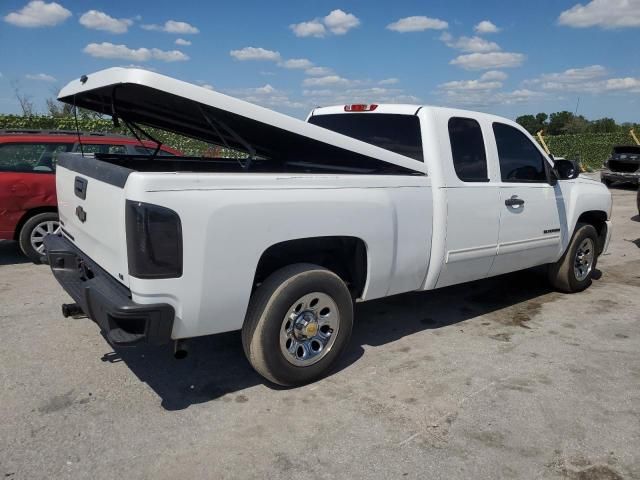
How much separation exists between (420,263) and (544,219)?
1803 millimetres

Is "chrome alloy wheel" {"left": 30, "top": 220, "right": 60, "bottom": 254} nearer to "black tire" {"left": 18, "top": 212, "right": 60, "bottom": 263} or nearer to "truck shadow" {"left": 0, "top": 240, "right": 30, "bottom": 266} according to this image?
"black tire" {"left": 18, "top": 212, "right": 60, "bottom": 263}

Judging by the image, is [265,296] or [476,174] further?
[476,174]

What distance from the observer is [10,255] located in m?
7.38

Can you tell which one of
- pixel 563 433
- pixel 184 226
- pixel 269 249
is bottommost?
pixel 563 433

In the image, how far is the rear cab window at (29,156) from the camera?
6.58 metres

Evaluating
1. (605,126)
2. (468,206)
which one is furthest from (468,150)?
(605,126)

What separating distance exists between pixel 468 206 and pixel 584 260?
2.60m

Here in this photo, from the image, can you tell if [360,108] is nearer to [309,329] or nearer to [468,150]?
[468,150]

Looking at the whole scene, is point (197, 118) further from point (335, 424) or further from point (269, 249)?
point (335, 424)

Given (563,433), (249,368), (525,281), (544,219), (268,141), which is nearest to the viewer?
(563,433)

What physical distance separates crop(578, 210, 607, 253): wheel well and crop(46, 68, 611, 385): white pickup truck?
754mm

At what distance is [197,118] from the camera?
4.21m

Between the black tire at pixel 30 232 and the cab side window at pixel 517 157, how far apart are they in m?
5.42

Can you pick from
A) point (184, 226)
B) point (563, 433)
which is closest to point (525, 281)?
point (563, 433)
